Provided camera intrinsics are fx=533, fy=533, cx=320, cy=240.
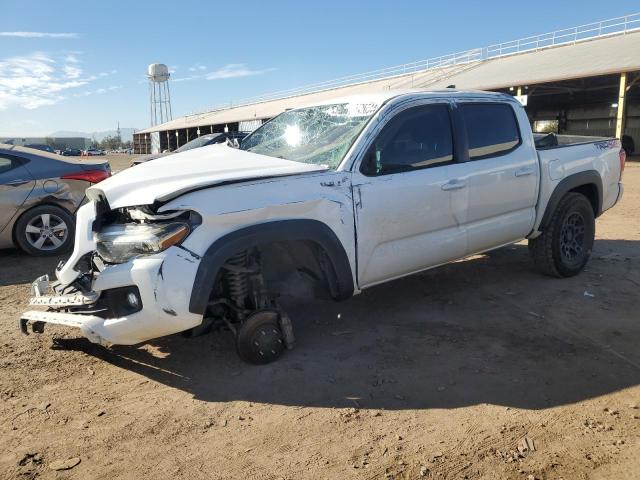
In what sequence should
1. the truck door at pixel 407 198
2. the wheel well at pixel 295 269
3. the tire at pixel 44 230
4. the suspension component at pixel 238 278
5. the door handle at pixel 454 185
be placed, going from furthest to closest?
the tire at pixel 44 230 → the door handle at pixel 454 185 → the truck door at pixel 407 198 → the wheel well at pixel 295 269 → the suspension component at pixel 238 278

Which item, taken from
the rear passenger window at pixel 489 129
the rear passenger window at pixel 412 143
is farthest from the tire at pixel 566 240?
the rear passenger window at pixel 412 143

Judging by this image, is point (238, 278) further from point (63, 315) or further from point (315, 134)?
point (315, 134)

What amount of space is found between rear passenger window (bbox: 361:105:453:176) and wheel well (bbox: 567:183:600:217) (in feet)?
6.95

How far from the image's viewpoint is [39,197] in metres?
6.89

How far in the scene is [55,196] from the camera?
6984 millimetres

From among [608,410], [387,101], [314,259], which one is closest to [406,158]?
[387,101]

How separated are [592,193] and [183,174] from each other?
4.45 metres

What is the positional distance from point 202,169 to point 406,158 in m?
1.55

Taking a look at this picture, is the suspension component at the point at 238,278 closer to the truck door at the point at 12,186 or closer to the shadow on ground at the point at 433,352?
the shadow on ground at the point at 433,352

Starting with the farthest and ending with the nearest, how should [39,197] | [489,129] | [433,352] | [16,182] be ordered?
1. [39,197]
2. [16,182]
3. [489,129]
4. [433,352]

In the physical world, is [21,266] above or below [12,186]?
below

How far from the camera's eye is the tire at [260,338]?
353 centimetres

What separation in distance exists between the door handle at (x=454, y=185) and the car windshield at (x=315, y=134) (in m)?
0.82

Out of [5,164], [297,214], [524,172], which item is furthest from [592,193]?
[5,164]
